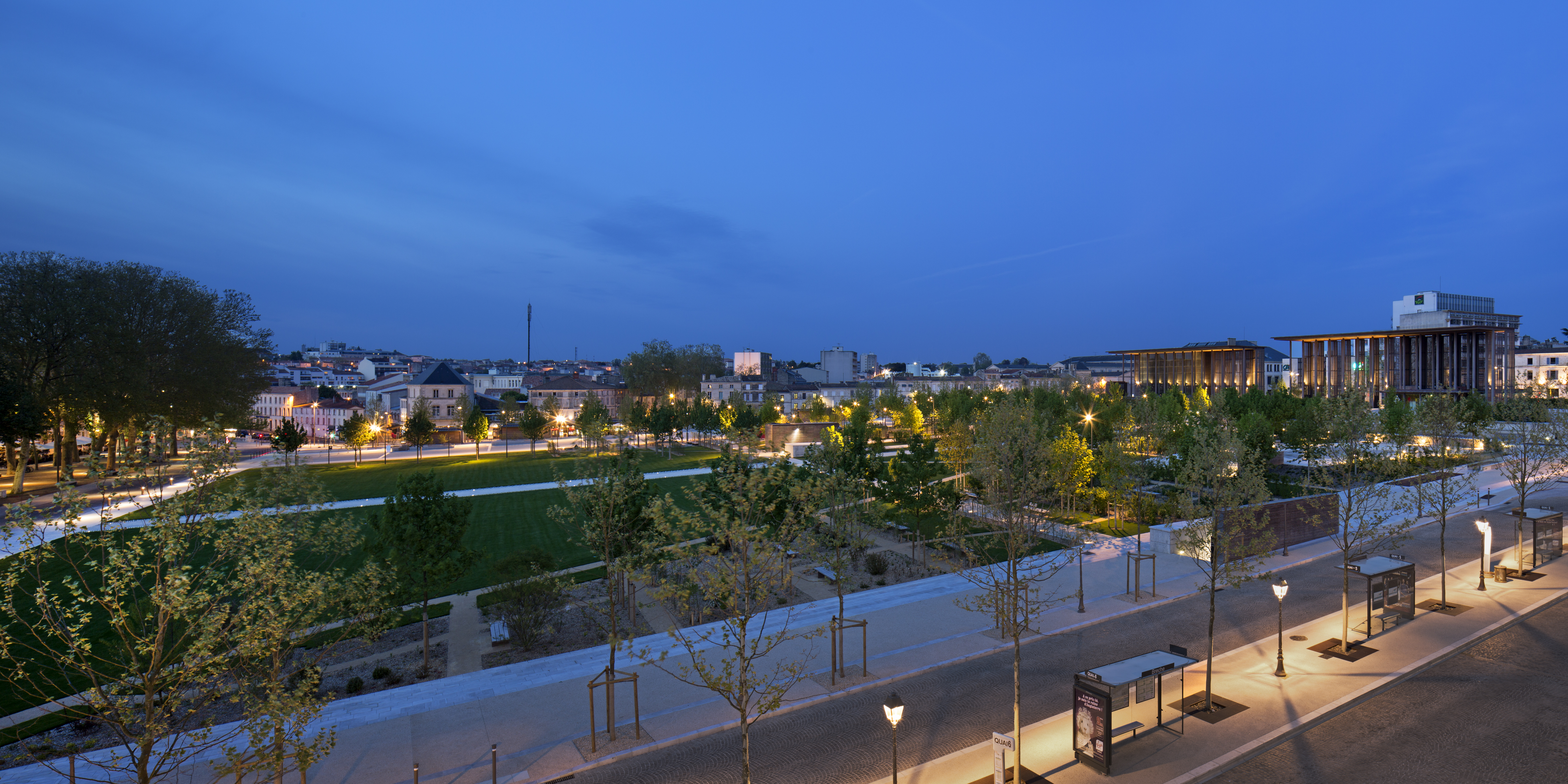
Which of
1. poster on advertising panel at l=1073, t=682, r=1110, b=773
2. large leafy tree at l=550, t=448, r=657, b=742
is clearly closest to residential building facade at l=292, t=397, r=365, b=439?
large leafy tree at l=550, t=448, r=657, b=742

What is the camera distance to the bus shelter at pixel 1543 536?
86.6 feet

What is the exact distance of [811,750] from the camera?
14.2 meters

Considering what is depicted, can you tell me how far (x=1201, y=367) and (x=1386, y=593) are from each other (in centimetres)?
12183

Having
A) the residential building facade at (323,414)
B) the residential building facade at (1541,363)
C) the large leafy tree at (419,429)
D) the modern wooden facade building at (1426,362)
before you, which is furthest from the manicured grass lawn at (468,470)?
the residential building facade at (1541,363)

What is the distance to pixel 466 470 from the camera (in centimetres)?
5781

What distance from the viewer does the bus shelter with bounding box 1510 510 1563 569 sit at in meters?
26.4

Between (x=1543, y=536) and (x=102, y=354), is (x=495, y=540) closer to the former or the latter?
(x=102, y=354)

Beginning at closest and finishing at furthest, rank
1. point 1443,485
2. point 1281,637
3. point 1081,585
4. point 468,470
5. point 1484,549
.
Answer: point 1281,637 → point 1081,585 → point 1443,485 → point 1484,549 → point 468,470

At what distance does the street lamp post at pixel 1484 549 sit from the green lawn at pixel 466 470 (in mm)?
41123

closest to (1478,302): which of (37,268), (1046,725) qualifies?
(1046,725)

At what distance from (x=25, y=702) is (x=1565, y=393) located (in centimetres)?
13177

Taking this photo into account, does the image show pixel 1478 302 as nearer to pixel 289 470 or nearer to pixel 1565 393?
pixel 1565 393

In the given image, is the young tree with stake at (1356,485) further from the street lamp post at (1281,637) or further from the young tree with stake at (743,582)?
the young tree with stake at (743,582)

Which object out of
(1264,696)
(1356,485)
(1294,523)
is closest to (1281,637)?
(1264,696)
